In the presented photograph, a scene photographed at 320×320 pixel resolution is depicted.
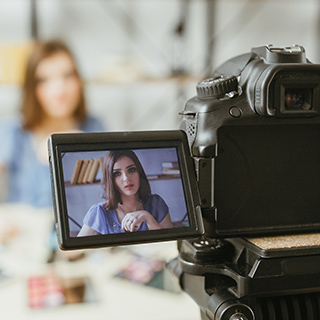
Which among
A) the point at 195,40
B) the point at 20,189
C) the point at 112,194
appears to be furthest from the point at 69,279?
the point at 195,40

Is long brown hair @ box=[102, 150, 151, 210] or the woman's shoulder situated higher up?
long brown hair @ box=[102, 150, 151, 210]

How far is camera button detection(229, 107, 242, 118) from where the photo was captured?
60 cm

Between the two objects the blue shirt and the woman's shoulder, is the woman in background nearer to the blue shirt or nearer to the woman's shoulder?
the blue shirt

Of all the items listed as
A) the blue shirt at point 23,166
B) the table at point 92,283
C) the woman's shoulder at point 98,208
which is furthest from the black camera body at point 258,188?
the blue shirt at point 23,166

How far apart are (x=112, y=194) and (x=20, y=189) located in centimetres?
163

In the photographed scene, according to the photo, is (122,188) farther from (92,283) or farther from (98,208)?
(92,283)

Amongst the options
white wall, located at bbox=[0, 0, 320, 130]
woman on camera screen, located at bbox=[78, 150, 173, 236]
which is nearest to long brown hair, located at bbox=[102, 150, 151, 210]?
woman on camera screen, located at bbox=[78, 150, 173, 236]

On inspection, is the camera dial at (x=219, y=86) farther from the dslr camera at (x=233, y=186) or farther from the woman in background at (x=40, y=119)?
the woman in background at (x=40, y=119)

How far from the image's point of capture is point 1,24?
2.33m

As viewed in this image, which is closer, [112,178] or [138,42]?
[112,178]

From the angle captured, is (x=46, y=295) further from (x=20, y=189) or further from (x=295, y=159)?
(x=20, y=189)

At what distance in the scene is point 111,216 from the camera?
1.86 feet

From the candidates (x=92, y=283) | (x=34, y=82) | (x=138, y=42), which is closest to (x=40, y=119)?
(x=34, y=82)

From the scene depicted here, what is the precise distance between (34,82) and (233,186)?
1.51 meters
